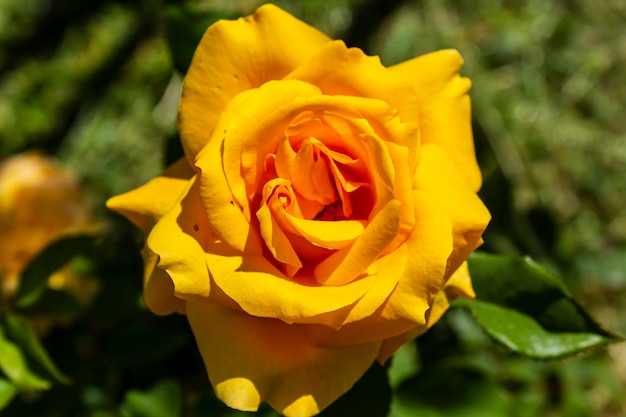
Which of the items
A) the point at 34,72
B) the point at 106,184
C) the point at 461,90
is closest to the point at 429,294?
the point at 461,90

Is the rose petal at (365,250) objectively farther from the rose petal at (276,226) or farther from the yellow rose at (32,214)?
the yellow rose at (32,214)

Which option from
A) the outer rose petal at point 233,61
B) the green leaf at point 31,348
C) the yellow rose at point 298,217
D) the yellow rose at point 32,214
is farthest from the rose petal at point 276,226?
the yellow rose at point 32,214

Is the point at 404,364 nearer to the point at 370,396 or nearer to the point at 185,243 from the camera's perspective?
the point at 370,396

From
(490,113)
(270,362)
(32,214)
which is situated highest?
(270,362)

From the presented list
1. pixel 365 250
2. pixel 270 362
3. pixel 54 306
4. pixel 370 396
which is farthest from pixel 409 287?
pixel 54 306

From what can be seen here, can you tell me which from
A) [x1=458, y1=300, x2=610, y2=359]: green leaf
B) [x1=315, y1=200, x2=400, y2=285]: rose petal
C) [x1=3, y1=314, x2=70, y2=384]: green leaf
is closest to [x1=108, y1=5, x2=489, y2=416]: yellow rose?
[x1=315, y1=200, x2=400, y2=285]: rose petal

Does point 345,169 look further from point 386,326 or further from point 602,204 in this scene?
point 602,204

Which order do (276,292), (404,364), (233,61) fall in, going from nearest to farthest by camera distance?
(276,292) < (233,61) < (404,364)
